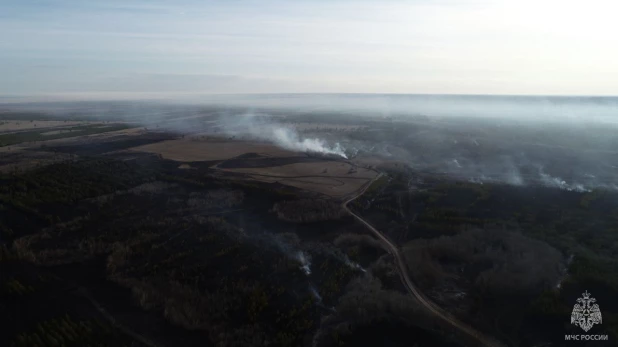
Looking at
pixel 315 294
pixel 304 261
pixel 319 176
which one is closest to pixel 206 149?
pixel 319 176

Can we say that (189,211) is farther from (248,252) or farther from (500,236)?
(500,236)

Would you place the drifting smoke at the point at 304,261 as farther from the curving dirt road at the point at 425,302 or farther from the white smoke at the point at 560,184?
the white smoke at the point at 560,184

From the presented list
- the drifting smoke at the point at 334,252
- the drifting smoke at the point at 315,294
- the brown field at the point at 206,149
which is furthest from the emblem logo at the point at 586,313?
the brown field at the point at 206,149

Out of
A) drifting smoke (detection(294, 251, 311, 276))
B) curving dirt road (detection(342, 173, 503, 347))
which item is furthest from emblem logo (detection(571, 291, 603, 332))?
drifting smoke (detection(294, 251, 311, 276))

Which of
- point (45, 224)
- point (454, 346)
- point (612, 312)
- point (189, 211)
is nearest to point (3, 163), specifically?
point (45, 224)

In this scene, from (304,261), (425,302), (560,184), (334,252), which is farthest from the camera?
(560,184)

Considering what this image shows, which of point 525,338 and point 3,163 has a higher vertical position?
point 3,163

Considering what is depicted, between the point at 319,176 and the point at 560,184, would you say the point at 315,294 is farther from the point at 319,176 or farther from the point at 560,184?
the point at 560,184
